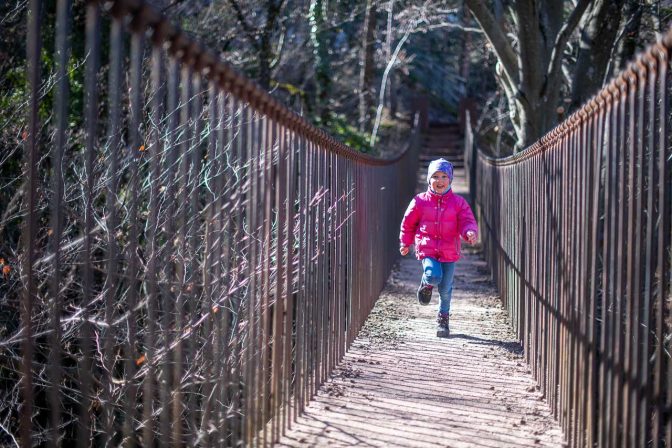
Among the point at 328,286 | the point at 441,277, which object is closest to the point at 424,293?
the point at 441,277

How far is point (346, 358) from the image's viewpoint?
6.06 meters

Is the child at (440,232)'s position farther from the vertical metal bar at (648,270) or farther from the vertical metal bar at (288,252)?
the vertical metal bar at (648,270)

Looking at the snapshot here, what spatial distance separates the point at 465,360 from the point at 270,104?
329 centimetres

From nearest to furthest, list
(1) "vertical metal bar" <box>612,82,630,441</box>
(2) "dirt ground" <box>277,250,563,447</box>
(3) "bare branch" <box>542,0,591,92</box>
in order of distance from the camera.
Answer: (1) "vertical metal bar" <box>612,82,630,441</box> < (2) "dirt ground" <box>277,250,563,447</box> < (3) "bare branch" <box>542,0,591,92</box>

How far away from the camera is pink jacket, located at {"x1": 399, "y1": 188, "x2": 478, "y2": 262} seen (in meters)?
7.09

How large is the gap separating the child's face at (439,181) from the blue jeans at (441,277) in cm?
63

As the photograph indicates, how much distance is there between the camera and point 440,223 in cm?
711

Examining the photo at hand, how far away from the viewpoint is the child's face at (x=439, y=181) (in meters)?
7.09

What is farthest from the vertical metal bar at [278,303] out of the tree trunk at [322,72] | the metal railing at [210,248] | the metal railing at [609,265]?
the tree trunk at [322,72]

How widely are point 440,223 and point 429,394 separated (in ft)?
7.77

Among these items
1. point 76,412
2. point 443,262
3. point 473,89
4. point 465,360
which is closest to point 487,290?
point 443,262

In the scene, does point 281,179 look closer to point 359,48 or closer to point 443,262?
point 443,262

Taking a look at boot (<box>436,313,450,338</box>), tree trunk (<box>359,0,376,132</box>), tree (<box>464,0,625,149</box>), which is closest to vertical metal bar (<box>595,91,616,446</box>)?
boot (<box>436,313,450,338</box>)

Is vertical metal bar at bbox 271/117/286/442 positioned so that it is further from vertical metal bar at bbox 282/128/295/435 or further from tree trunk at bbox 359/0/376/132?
tree trunk at bbox 359/0/376/132
